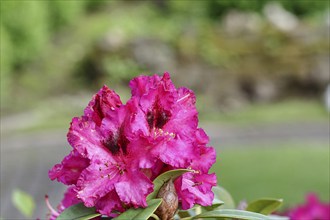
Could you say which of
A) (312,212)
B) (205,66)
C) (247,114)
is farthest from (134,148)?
(205,66)

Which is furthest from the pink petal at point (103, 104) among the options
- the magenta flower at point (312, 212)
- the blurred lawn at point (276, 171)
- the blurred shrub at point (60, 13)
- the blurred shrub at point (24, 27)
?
the blurred shrub at point (60, 13)

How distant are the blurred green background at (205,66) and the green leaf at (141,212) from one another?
678cm

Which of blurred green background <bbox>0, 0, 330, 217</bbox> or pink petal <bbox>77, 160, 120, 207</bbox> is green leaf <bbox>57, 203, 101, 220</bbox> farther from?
blurred green background <bbox>0, 0, 330, 217</bbox>

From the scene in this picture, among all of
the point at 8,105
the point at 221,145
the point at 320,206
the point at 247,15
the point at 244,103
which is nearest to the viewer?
the point at 320,206

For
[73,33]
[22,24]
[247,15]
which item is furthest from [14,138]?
[73,33]

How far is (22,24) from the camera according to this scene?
11852mm

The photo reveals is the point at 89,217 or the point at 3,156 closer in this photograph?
the point at 89,217

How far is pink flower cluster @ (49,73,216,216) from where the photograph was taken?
36.6 inches

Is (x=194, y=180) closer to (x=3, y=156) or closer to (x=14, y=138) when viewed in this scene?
(x=3, y=156)

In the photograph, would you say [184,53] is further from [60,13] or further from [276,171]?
[276,171]

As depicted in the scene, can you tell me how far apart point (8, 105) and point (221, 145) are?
16.1 ft

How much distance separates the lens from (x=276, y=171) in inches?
252

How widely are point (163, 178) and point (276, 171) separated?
18.3 feet

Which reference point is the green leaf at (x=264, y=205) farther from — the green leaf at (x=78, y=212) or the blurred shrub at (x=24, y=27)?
the blurred shrub at (x=24, y=27)
